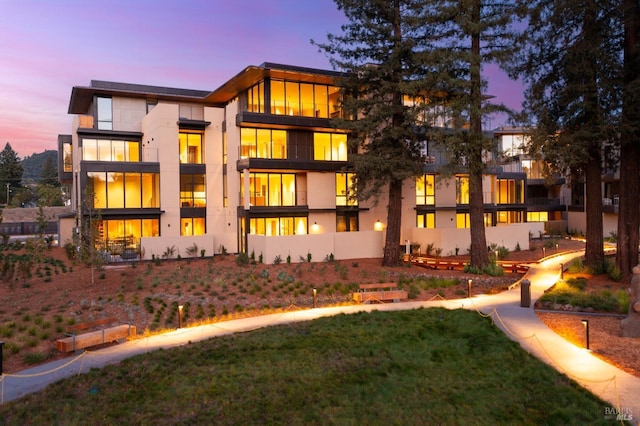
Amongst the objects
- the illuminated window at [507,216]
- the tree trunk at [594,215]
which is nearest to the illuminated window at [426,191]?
the tree trunk at [594,215]

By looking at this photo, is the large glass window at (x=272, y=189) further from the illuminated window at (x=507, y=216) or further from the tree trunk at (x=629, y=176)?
the illuminated window at (x=507, y=216)

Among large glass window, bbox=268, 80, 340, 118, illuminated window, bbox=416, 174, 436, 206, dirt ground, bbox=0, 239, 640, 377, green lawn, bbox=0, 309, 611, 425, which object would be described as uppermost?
large glass window, bbox=268, 80, 340, 118

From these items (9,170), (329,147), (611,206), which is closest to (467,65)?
(329,147)

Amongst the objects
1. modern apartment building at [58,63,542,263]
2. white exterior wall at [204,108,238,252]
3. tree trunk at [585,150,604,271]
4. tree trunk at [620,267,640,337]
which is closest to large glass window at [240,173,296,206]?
modern apartment building at [58,63,542,263]

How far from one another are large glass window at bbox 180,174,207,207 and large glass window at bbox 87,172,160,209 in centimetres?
176

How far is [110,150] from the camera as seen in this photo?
3712cm

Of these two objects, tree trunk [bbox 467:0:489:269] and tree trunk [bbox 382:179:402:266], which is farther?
tree trunk [bbox 382:179:402:266]

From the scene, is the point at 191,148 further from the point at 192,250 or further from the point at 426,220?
the point at 426,220

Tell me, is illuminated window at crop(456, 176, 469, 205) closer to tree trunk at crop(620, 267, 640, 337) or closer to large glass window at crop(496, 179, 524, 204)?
large glass window at crop(496, 179, 524, 204)

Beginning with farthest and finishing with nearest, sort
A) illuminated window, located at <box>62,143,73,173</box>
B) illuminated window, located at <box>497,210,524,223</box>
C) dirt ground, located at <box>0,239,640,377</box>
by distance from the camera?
illuminated window, located at <box>497,210,524,223</box>
illuminated window, located at <box>62,143,73,173</box>
dirt ground, located at <box>0,239,640,377</box>

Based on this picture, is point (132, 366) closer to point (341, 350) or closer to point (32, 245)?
point (341, 350)

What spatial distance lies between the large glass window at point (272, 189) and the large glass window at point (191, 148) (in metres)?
6.05

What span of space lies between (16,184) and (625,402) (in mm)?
111534

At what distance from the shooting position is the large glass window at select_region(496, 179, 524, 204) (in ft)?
152
